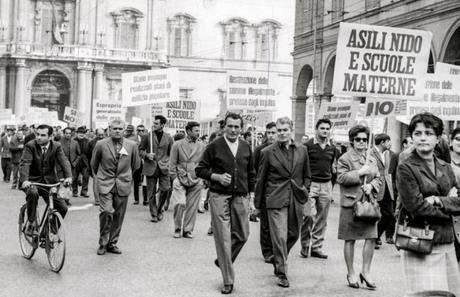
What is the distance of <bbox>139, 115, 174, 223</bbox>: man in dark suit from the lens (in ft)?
46.3

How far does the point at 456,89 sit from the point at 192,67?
4385cm

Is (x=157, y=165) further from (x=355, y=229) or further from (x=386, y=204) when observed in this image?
(x=355, y=229)

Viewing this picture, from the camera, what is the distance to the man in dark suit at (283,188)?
8.15 metres

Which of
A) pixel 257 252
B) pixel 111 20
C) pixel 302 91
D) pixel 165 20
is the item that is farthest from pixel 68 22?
pixel 257 252

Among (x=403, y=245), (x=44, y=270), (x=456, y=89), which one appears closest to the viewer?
(x=403, y=245)

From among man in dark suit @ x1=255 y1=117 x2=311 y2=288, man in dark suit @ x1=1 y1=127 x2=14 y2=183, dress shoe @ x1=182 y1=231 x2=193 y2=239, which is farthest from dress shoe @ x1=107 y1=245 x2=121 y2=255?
man in dark suit @ x1=1 y1=127 x2=14 y2=183

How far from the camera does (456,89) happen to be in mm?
15117

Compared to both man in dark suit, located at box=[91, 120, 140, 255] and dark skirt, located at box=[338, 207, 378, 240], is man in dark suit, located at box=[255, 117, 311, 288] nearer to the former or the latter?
dark skirt, located at box=[338, 207, 378, 240]

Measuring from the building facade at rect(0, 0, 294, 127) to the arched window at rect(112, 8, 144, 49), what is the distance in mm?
79

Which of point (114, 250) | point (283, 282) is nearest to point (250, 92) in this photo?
point (114, 250)

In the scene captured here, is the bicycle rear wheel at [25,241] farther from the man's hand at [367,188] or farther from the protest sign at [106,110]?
the protest sign at [106,110]

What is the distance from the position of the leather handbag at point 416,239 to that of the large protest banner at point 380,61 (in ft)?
15.6

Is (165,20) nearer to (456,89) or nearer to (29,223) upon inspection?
(456,89)

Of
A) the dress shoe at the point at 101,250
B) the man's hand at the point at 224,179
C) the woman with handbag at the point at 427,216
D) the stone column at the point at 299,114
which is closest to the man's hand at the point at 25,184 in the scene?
the dress shoe at the point at 101,250
